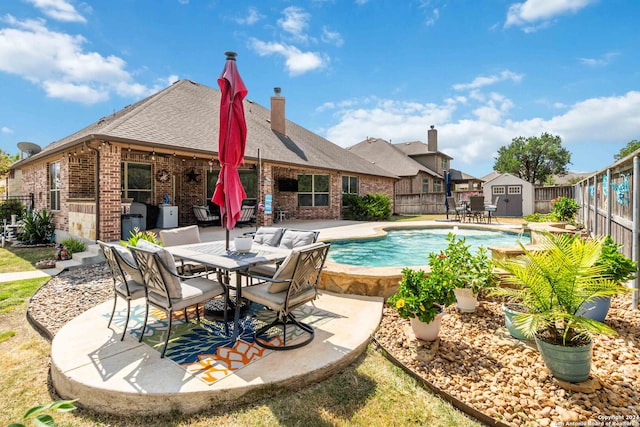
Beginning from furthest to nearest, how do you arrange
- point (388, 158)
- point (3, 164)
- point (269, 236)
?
point (3, 164) < point (388, 158) < point (269, 236)

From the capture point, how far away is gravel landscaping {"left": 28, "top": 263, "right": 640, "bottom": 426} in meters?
2.31

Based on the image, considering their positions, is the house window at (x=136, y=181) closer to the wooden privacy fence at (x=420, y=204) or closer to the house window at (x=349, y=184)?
the house window at (x=349, y=184)

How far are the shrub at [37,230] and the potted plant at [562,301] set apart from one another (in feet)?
41.9

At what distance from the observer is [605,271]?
324 centimetres

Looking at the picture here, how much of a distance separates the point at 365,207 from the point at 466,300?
13.3m

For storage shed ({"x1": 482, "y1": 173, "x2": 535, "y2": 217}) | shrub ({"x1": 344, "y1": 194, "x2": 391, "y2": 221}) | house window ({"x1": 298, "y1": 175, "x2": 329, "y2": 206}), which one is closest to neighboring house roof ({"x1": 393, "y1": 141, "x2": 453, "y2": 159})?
storage shed ({"x1": 482, "y1": 173, "x2": 535, "y2": 217})

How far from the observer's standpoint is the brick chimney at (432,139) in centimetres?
3209

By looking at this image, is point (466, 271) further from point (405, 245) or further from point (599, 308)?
point (405, 245)

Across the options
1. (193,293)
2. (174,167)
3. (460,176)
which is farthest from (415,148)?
(193,293)

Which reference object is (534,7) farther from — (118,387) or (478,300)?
(118,387)

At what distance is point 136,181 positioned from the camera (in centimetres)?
1145

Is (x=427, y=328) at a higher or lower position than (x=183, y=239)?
lower

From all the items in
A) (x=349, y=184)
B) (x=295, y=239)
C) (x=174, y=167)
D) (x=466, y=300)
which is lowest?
(x=466, y=300)

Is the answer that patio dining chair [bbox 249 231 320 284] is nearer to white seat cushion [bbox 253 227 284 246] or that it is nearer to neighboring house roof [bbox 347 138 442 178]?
white seat cushion [bbox 253 227 284 246]
